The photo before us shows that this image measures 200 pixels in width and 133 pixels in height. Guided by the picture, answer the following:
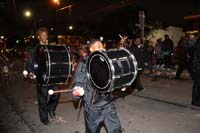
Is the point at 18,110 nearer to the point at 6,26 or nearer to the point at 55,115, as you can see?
the point at 55,115

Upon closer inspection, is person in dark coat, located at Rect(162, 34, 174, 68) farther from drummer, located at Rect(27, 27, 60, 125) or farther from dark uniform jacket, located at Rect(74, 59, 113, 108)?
→ dark uniform jacket, located at Rect(74, 59, 113, 108)

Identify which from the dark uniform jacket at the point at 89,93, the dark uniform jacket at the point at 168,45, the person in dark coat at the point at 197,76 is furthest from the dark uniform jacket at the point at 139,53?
the dark uniform jacket at the point at 168,45

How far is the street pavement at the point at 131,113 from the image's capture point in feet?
20.7

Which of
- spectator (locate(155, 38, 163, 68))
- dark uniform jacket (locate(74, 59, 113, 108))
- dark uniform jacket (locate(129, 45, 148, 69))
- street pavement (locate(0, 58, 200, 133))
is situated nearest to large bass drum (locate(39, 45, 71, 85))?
Answer: street pavement (locate(0, 58, 200, 133))

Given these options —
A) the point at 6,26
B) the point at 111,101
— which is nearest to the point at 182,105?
the point at 111,101

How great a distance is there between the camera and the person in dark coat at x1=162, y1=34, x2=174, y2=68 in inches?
682

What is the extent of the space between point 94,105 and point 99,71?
19.3 inches

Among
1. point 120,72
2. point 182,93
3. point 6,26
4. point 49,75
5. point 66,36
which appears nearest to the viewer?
point 120,72

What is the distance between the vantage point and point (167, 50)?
17.5 m

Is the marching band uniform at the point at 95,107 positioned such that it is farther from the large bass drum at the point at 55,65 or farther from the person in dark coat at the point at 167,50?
the person in dark coat at the point at 167,50

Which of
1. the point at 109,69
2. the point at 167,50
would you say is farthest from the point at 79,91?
the point at 167,50

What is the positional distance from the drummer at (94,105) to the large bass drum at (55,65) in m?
1.79

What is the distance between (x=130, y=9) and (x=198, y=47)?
75.2ft

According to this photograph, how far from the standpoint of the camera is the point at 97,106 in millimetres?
4484
